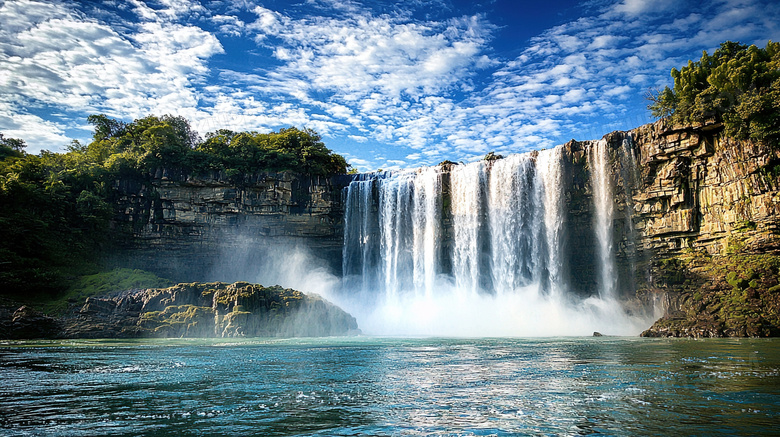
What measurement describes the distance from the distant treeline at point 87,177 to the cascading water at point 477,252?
363 inches

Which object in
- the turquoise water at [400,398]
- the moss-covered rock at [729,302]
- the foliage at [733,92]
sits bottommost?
the turquoise water at [400,398]

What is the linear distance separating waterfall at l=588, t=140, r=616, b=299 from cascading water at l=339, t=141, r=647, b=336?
73 mm

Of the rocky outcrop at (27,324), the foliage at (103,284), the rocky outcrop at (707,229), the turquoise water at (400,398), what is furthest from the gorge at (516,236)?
the turquoise water at (400,398)

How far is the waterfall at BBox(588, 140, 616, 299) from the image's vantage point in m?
35.8

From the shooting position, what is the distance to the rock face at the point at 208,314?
2989 cm

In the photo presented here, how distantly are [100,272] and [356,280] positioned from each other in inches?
938

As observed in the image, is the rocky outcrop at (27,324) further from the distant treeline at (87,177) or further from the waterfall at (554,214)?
the waterfall at (554,214)

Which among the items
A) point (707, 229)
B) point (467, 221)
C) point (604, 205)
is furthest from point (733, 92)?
point (467, 221)

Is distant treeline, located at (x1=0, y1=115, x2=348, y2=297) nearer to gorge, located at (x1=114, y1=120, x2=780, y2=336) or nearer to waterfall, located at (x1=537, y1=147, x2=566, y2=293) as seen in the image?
gorge, located at (x1=114, y1=120, x2=780, y2=336)

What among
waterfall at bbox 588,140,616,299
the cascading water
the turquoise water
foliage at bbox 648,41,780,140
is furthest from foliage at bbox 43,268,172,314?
foliage at bbox 648,41,780,140

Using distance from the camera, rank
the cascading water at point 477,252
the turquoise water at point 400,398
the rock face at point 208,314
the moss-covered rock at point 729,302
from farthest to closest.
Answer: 1. the cascading water at point 477,252
2. the rock face at point 208,314
3. the moss-covered rock at point 729,302
4. the turquoise water at point 400,398

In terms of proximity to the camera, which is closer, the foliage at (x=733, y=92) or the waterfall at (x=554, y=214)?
the foliage at (x=733, y=92)

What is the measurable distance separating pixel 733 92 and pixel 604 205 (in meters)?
11.0

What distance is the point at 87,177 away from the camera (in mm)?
45875
